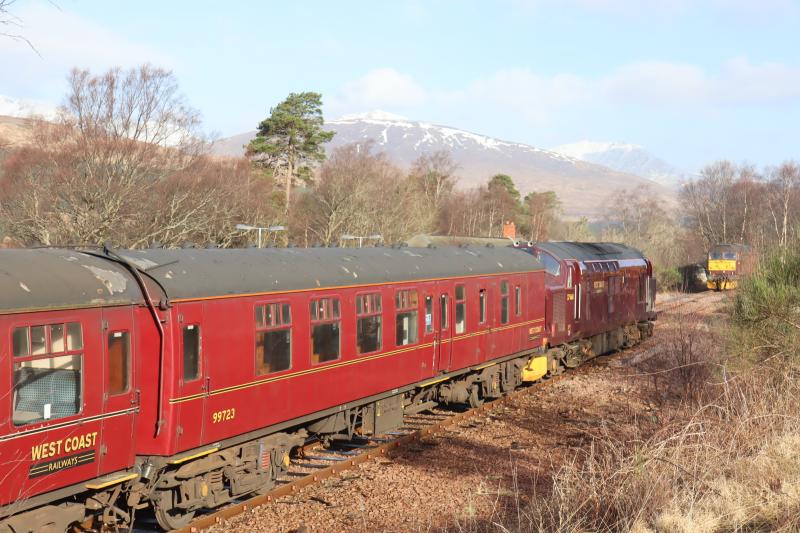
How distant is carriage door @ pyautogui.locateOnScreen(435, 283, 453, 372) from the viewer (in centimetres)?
1641

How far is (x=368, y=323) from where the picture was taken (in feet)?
46.0

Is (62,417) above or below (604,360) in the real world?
above

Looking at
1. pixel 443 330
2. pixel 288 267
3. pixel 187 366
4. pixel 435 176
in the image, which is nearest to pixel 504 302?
pixel 443 330

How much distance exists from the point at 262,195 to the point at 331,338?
3335 cm

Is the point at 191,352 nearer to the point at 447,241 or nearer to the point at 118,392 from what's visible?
the point at 118,392

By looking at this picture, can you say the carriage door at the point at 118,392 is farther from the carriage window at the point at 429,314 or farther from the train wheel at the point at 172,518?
the carriage window at the point at 429,314

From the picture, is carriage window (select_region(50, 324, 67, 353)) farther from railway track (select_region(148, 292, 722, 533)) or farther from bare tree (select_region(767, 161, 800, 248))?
bare tree (select_region(767, 161, 800, 248))

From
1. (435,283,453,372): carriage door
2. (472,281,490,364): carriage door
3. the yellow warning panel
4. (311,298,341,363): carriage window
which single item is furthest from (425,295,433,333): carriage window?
the yellow warning panel

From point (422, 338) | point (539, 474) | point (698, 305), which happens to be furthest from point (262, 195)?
point (539, 474)

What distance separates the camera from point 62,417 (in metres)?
8.58

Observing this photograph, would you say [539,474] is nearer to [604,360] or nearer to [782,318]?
[782,318]

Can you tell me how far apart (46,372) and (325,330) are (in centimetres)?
494

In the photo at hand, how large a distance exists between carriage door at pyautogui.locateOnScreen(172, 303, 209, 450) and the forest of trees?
9459 mm

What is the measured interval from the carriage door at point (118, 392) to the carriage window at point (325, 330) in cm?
350
